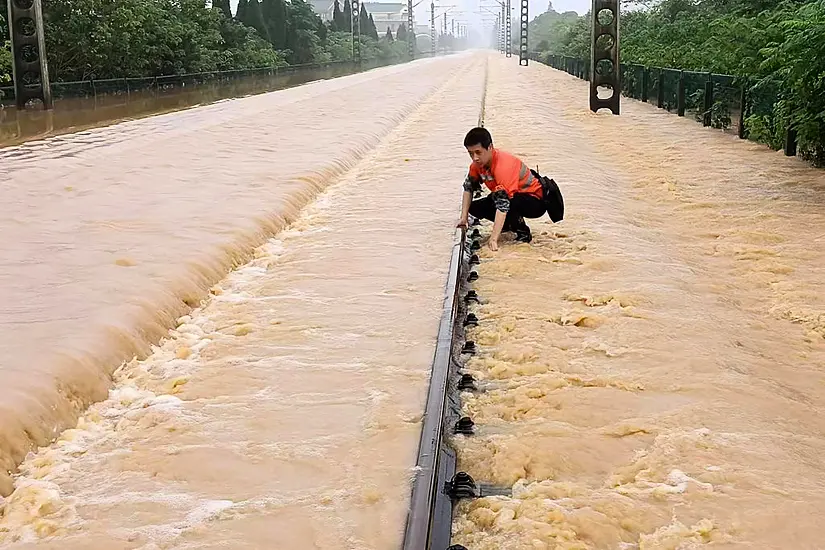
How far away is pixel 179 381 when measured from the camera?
17.1ft

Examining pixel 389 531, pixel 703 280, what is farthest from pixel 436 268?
pixel 389 531

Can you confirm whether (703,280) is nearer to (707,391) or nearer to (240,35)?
(707,391)

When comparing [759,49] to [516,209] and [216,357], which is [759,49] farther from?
[216,357]

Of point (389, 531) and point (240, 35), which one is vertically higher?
point (240, 35)

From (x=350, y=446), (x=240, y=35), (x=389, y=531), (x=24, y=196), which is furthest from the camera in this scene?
(x=240, y=35)

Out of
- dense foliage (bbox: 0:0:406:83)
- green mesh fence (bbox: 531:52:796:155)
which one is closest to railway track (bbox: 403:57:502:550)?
green mesh fence (bbox: 531:52:796:155)

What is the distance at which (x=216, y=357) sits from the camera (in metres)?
5.59

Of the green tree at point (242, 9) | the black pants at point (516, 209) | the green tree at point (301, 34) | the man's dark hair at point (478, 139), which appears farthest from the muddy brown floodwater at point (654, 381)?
the green tree at point (301, 34)

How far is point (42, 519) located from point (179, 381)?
1480 mm

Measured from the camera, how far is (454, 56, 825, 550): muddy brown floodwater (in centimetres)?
368

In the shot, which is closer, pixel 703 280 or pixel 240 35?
pixel 703 280

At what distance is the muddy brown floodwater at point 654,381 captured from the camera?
368 cm

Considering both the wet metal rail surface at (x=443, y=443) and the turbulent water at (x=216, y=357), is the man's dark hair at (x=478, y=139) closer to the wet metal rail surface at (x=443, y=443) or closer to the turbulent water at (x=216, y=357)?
the turbulent water at (x=216, y=357)

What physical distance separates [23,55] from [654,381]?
24994mm
